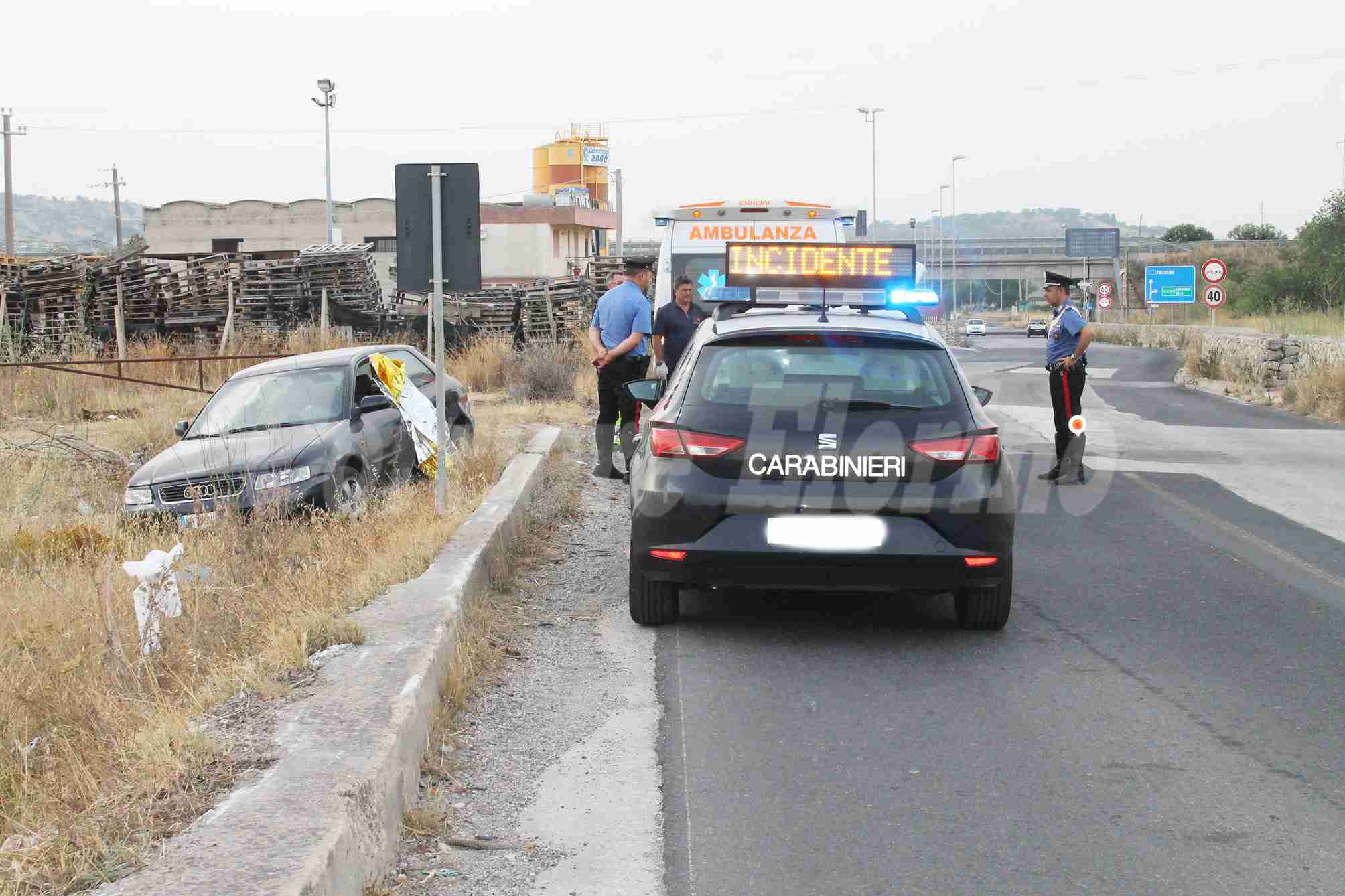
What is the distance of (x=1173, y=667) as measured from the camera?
634 cm

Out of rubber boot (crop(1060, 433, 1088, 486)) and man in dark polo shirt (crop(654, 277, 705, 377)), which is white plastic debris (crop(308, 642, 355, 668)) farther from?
rubber boot (crop(1060, 433, 1088, 486))

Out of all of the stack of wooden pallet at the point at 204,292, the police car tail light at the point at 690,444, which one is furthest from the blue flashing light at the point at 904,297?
the stack of wooden pallet at the point at 204,292

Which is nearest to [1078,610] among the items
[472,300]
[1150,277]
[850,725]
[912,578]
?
[912,578]

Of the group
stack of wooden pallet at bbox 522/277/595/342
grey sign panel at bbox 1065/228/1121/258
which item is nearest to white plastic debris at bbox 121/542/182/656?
stack of wooden pallet at bbox 522/277/595/342

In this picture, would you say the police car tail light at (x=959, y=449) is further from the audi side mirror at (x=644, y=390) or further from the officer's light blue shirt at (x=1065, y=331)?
the officer's light blue shirt at (x=1065, y=331)

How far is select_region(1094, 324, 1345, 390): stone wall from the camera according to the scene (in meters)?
23.0

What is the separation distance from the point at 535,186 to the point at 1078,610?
354 ft

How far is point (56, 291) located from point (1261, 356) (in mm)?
25269

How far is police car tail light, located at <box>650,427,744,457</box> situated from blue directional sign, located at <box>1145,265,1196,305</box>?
42683 millimetres

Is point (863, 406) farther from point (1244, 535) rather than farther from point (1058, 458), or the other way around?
point (1058, 458)

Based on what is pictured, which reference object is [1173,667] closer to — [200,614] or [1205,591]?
[1205,591]

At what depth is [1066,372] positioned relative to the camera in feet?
41.6

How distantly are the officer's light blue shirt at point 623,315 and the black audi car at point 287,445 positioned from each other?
2020mm

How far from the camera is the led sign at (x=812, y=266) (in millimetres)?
8398
